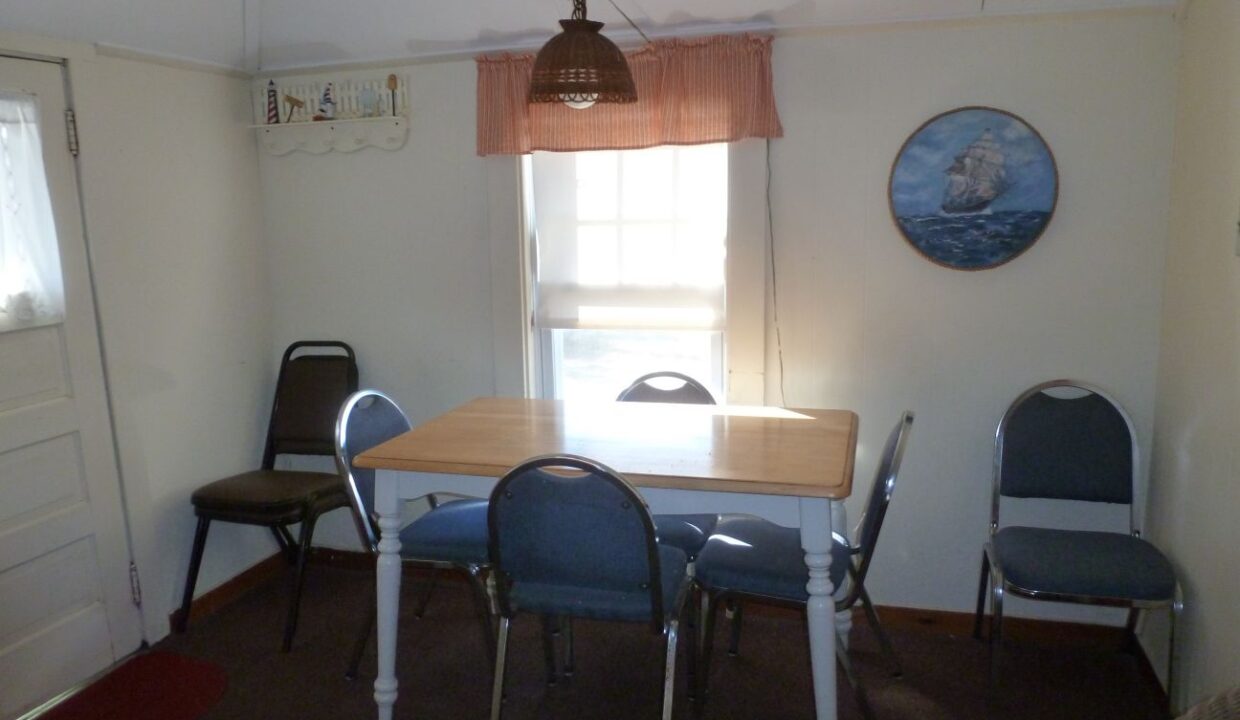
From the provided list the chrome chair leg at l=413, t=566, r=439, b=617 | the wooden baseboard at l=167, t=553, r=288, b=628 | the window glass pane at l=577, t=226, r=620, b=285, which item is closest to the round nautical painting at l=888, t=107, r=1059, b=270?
the window glass pane at l=577, t=226, r=620, b=285

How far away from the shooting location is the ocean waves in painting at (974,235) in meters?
2.76

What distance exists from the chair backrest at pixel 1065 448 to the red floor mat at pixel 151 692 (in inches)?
99.2

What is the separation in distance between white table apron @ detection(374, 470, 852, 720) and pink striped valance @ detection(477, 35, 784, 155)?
4.08ft

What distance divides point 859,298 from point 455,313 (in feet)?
4.87

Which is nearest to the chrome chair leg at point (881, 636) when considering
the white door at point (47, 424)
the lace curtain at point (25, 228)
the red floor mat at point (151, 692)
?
the red floor mat at point (151, 692)

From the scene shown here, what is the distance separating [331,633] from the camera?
308 centimetres

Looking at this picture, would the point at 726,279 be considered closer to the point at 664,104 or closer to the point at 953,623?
the point at 664,104

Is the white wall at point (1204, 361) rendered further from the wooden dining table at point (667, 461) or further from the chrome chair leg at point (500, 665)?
the chrome chair leg at point (500, 665)

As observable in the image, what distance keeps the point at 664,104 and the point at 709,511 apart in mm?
1460

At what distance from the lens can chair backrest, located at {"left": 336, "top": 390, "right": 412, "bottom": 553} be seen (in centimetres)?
250

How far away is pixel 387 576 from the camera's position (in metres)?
2.33

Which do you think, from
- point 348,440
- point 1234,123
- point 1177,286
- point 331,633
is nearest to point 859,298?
point 1177,286

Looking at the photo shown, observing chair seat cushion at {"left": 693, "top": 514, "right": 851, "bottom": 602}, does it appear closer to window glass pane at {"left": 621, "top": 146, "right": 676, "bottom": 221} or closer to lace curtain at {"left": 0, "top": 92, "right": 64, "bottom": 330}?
window glass pane at {"left": 621, "top": 146, "right": 676, "bottom": 221}

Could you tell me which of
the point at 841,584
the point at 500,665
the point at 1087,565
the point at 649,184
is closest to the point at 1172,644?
the point at 1087,565
